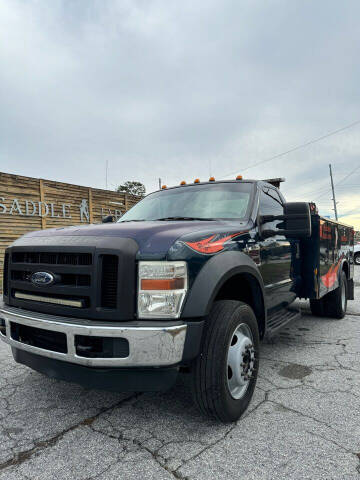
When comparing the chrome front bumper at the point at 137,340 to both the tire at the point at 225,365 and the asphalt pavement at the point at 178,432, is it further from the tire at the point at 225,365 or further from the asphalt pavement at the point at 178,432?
the asphalt pavement at the point at 178,432

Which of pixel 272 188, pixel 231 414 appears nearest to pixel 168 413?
pixel 231 414

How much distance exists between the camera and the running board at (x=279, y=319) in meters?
3.09

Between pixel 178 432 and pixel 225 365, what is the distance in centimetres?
56

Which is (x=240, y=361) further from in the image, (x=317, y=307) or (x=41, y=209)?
(x=41, y=209)

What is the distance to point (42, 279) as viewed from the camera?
2.30 metres

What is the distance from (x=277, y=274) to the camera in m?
3.41

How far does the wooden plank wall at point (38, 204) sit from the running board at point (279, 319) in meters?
8.62

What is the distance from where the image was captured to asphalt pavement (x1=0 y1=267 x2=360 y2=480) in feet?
6.12

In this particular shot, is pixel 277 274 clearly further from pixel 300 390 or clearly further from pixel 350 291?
pixel 350 291

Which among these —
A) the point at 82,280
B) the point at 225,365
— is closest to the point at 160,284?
the point at 82,280

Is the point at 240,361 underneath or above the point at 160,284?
underneath

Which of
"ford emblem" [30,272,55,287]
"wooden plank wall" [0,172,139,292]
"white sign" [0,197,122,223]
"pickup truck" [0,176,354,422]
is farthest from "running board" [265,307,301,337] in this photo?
"wooden plank wall" [0,172,139,292]

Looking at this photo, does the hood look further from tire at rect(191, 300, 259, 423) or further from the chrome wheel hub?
the chrome wheel hub

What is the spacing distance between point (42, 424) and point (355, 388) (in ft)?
8.29
